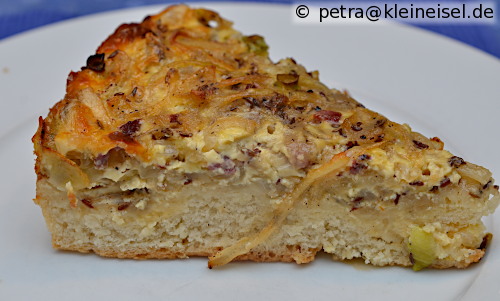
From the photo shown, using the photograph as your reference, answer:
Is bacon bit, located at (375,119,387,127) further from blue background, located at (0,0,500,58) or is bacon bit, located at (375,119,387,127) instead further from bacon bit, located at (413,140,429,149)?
blue background, located at (0,0,500,58)

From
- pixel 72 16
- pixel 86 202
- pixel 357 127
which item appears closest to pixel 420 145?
pixel 357 127

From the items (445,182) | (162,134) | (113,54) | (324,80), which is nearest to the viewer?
(445,182)

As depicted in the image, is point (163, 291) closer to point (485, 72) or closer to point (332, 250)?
point (332, 250)

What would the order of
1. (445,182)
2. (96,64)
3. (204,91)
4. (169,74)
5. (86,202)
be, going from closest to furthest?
1. (445,182)
2. (86,202)
3. (204,91)
4. (169,74)
5. (96,64)

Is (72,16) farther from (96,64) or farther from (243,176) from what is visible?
(243,176)

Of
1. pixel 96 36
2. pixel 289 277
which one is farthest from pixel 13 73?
pixel 289 277
